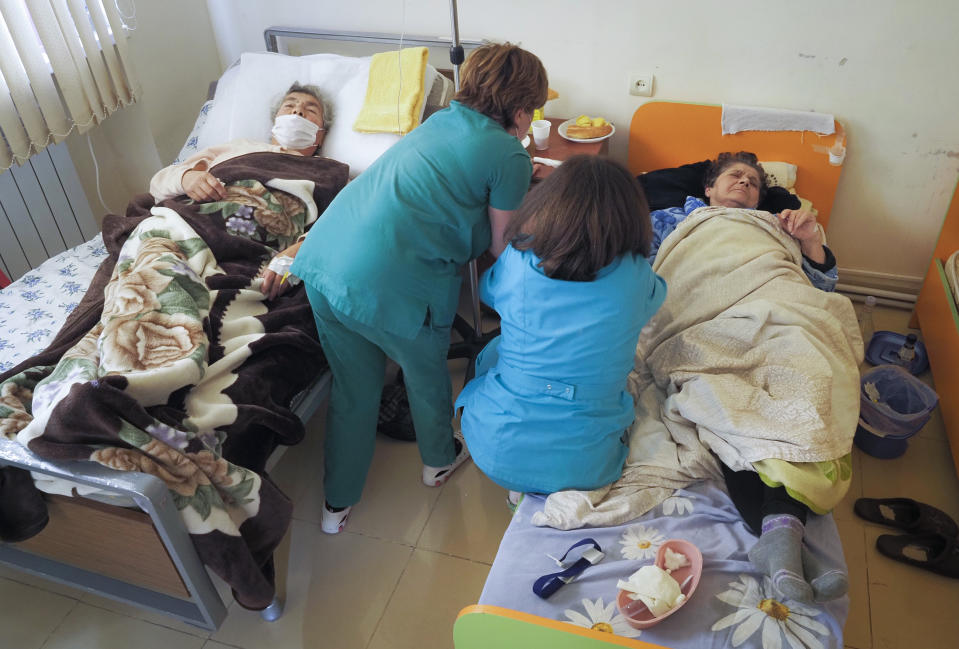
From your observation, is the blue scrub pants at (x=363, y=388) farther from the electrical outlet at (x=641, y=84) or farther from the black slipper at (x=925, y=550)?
the electrical outlet at (x=641, y=84)

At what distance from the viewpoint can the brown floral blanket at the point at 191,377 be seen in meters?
1.31

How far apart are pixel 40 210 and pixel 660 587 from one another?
7.67 ft

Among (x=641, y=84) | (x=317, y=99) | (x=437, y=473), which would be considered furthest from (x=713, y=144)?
(x=437, y=473)

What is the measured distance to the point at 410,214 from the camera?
150cm

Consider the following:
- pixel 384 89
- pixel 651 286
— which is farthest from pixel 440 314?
pixel 384 89

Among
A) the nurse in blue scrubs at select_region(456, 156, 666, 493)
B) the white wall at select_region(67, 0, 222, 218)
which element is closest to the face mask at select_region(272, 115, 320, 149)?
the white wall at select_region(67, 0, 222, 218)

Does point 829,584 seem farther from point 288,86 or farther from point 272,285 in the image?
point 288,86

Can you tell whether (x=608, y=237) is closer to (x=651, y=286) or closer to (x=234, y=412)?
(x=651, y=286)

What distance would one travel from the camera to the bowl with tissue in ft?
3.98

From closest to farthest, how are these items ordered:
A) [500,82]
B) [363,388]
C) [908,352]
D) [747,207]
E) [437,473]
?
[500,82] < [363,388] < [437,473] < [747,207] < [908,352]

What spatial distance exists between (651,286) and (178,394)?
1.01 m

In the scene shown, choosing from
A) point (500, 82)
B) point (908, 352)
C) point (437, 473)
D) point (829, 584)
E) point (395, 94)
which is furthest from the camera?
point (395, 94)

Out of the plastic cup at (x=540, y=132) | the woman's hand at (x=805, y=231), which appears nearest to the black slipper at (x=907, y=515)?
the woman's hand at (x=805, y=231)

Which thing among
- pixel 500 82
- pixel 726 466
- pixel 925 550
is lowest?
pixel 925 550
